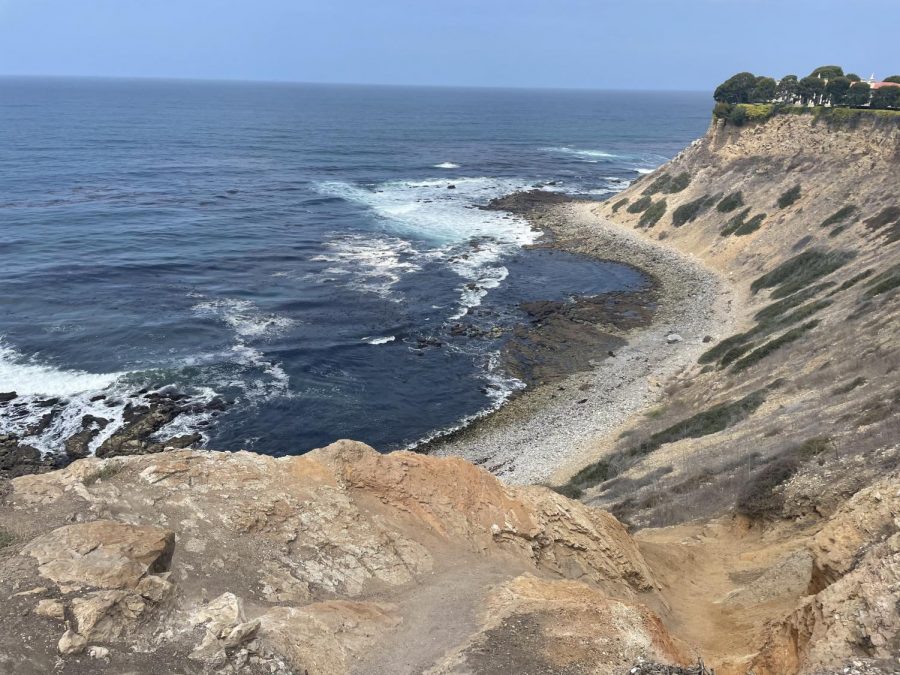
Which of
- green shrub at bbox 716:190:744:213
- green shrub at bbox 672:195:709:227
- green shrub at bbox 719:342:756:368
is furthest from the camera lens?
green shrub at bbox 672:195:709:227

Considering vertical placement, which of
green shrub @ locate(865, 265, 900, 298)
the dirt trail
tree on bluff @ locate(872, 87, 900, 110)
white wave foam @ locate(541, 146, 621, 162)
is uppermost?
tree on bluff @ locate(872, 87, 900, 110)

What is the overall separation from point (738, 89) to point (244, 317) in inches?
2649

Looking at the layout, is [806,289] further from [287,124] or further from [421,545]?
[287,124]

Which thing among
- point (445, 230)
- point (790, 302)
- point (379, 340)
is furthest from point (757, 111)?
point (379, 340)

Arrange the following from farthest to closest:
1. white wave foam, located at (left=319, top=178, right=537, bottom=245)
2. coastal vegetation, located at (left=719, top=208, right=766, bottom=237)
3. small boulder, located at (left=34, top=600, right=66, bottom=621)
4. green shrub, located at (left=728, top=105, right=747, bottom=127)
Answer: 1. white wave foam, located at (left=319, top=178, right=537, bottom=245)
2. green shrub, located at (left=728, top=105, right=747, bottom=127)
3. coastal vegetation, located at (left=719, top=208, right=766, bottom=237)
4. small boulder, located at (left=34, top=600, right=66, bottom=621)

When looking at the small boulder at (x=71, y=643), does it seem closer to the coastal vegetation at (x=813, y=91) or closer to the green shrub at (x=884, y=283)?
the green shrub at (x=884, y=283)

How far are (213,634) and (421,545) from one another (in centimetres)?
698

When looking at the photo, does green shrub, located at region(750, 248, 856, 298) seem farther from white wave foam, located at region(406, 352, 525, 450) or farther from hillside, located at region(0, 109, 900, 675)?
white wave foam, located at region(406, 352, 525, 450)

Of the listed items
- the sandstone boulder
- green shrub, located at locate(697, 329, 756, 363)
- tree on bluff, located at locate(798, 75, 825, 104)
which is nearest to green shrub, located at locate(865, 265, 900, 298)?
green shrub, located at locate(697, 329, 756, 363)

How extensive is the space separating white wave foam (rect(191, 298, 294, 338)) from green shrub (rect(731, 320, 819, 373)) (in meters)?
33.4

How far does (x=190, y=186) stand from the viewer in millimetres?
97812

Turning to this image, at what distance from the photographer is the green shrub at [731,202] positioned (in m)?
70.1

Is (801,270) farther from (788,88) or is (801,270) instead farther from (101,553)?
(101,553)

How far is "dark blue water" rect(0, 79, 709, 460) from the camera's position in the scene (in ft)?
136
